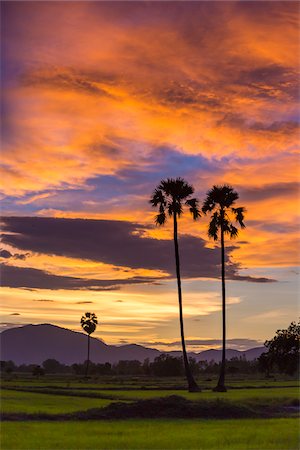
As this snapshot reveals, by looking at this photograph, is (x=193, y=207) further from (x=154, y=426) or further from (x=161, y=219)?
(x=154, y=426)

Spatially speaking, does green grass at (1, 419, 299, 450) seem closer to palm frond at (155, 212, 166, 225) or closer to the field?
the field

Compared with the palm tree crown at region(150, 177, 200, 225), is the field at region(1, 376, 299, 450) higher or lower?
lower

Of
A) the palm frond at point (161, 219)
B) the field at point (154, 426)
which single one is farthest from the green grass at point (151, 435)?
the palm frond at point (161, 219)

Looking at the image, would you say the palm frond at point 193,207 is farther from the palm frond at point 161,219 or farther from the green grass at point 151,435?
the green grass at point 151,435

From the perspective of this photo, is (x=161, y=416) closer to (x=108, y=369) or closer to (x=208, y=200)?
(x=208, y=200)

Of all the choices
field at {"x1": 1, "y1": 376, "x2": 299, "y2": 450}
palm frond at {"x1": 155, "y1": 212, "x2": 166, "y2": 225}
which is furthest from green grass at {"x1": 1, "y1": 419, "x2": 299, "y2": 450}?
palm frond at {"x1": 155, "y1": 212, "x2": 166, "y2": 225}

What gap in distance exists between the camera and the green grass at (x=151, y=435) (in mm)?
29703

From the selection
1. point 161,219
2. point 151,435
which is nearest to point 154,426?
point 151,435

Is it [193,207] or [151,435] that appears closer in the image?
[151,435]

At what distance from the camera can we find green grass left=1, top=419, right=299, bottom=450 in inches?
1169

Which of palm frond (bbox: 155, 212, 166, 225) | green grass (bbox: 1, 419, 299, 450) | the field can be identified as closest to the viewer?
green grass (bbox: 1, 419, 299, 450)

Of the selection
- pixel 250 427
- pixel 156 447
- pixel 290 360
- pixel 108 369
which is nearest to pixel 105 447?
pixel 156 447

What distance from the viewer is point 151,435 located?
3356 cm

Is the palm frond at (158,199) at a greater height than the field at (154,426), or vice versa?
the palm frond at (158,199)
